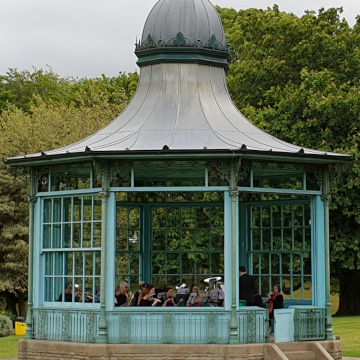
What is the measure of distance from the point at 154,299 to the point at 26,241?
21303 mm

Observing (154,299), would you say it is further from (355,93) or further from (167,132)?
(355,93)

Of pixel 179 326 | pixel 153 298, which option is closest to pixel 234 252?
pixel 179 326

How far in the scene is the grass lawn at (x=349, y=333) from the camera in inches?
994

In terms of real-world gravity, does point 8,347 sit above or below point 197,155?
below

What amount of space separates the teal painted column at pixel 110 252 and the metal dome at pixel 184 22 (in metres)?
3.83

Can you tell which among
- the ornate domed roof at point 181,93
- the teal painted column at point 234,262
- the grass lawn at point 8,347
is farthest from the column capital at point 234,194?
the grass lawn at point 8,347

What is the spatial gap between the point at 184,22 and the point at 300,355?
23.0 feet

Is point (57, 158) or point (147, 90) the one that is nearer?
point (57, 158)

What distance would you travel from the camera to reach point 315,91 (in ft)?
127

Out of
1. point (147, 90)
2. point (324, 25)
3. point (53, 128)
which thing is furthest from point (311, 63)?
point (147, 90)

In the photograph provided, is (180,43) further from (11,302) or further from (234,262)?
(11,302)

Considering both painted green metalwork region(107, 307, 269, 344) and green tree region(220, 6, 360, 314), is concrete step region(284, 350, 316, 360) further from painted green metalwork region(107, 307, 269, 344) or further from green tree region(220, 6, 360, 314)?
green tree region(220, 6, 360, 314)

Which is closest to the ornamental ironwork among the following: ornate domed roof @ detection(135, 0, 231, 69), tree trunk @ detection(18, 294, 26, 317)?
ornate domed roof @ detection(135, 0, 231, 69)

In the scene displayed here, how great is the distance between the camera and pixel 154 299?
67.1 ft
